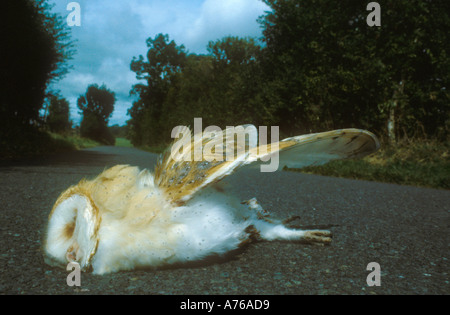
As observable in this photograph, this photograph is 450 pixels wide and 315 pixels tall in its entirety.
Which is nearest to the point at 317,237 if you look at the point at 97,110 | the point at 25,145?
the point at 25,145

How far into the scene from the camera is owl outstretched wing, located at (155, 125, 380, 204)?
1700mm

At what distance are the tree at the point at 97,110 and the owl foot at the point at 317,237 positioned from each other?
62.5 m

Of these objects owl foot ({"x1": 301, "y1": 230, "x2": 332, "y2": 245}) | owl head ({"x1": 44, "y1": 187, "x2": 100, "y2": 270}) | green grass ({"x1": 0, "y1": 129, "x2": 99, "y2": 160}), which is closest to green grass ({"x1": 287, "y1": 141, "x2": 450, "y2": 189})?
owl foot ({"x1": 301, "y1": 230, "x2": 332, "y2": 245})

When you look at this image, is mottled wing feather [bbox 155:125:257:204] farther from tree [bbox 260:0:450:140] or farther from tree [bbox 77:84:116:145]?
tree [bbox 77:84:116:145]

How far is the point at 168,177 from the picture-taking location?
1992 mm

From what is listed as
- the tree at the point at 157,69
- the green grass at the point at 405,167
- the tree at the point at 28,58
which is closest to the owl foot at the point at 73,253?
the green grass at the point at 405,167

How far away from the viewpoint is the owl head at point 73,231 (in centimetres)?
171

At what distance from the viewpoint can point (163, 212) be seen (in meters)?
1.82

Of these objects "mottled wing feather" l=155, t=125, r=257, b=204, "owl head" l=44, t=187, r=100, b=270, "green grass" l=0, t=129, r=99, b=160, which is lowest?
"owl head" l=44, t=187, r=100, b=270

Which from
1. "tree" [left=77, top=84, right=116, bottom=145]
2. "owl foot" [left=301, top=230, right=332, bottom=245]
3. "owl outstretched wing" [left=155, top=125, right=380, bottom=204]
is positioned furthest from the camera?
"tree" [left=77, top=84, right=116, bottom=145]

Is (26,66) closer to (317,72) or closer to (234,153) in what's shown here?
(317,72)

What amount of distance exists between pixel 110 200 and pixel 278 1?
12271 millimetres

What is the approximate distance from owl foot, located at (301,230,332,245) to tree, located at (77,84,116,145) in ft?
205

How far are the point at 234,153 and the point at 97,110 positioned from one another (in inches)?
2710
